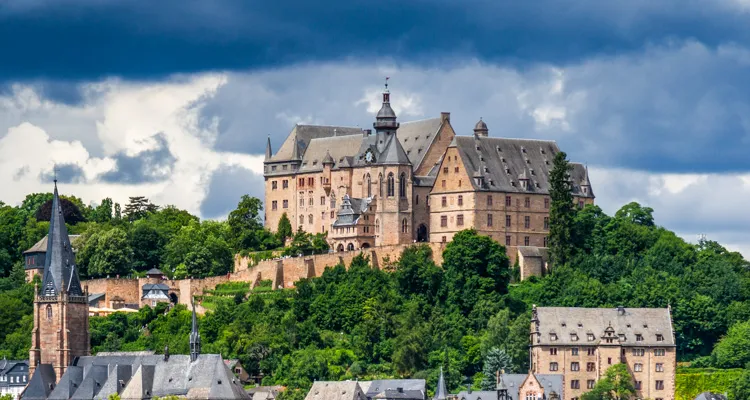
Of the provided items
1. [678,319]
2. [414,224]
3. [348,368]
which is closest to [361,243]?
[414,224]

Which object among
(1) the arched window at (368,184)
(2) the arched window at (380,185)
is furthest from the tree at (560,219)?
(1) the arched window at (368,184)

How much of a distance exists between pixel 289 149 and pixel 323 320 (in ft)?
73.4

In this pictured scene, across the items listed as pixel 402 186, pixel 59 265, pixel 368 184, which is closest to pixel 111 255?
pixel 59 265

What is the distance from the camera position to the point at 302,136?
519 ft

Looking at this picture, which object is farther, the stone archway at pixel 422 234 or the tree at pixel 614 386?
the stone archway at pixel 422 234

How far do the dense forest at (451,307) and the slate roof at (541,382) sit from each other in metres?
3.09

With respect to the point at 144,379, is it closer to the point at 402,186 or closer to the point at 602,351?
the point at 402,186

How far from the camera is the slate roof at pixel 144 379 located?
127750 mm

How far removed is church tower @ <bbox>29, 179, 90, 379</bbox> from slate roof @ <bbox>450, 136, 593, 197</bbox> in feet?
92.2

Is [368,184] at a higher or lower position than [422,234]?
higher

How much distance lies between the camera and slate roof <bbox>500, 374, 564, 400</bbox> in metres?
121

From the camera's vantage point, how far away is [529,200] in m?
145

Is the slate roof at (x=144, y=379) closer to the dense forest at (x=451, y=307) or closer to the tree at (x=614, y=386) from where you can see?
the dense forest at (x=451, y=307)

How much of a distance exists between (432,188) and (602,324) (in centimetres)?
2297
